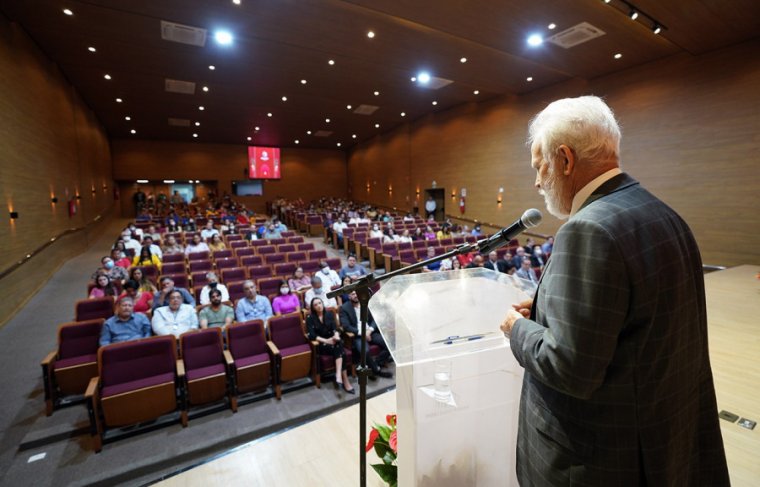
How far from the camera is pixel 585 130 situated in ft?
2.99

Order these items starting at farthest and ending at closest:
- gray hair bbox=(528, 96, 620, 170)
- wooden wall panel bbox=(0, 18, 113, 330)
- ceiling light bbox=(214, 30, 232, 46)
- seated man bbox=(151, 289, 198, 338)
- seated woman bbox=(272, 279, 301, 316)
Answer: ceiling light bbox=(214, 30, 232, 46) → wooden wall panel bbox=(0, 18, 113, 330) → seated woman bbox=(272, 279, 301, 316) → seated man bbox=(151, 289, 198, 338) → gray hair bbox=(528, 96, 620, 170)

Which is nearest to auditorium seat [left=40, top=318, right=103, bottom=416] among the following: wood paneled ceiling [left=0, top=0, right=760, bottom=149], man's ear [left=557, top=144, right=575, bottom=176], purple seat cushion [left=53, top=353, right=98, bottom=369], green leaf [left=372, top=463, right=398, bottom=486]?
purple seat cushion [left=53, top=353, right=98, bottom=369]

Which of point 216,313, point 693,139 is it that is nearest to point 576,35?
point 693,139

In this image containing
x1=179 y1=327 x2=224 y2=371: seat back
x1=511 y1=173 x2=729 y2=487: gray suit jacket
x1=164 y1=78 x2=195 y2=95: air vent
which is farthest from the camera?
x1=164 y1=78 x2=195 y2=95: air vent

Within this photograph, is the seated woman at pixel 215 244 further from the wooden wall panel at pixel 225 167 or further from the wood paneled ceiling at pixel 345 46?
the wooden wall panel at pixel 225 167

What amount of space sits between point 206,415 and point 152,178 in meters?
20.0

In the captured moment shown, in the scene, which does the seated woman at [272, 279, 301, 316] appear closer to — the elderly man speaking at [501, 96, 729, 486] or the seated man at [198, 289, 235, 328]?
the seated man at [198, 289, 235, 328]

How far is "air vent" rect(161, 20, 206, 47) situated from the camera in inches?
301

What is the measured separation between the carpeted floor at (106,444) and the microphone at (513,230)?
9.15ft

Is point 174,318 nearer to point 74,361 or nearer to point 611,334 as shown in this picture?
point 74,361

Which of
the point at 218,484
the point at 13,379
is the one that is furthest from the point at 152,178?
the point at 218,484

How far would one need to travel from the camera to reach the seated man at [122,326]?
159 inches

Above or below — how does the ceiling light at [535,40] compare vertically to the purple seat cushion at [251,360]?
above

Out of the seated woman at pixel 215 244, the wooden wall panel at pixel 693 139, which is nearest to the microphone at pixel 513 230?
the seated woman at pixel 215 244
